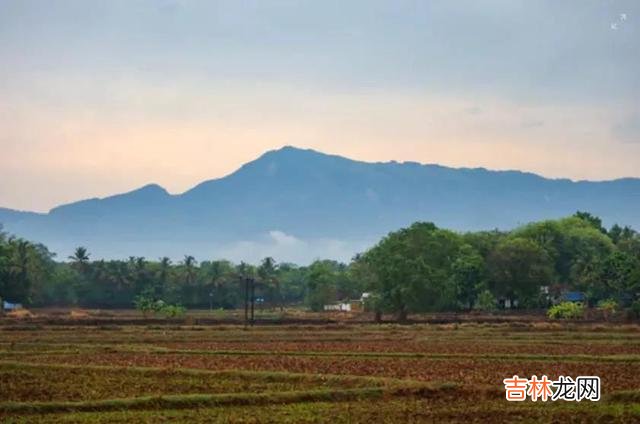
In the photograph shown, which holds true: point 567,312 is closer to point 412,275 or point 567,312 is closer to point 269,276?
point 412,275

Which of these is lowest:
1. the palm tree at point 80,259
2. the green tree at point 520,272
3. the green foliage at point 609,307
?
the green foliage at point 609,307

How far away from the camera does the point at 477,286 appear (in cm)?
10300

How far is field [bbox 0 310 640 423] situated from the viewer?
24.0m

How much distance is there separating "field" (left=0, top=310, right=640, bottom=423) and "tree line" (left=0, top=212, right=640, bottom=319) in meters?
31.5

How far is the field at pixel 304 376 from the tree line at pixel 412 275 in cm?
3148

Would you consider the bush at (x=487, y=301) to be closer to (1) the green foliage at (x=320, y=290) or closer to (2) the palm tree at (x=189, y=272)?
(1) the green foliage at (x=320, y=290)

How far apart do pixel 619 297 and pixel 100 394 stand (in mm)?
79089

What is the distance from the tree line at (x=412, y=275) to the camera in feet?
296

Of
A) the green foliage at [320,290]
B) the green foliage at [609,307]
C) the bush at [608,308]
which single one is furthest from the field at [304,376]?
the green foliage at [320,290]

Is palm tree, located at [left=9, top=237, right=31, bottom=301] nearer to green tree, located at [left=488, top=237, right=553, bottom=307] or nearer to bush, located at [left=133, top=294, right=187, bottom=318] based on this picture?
bush, located at [left=133, top=294, right=187, bottom=318]

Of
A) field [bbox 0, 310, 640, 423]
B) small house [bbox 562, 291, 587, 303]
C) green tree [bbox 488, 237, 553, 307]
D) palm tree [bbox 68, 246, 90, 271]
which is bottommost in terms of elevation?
field [bbox 0, 310, 640, 423]

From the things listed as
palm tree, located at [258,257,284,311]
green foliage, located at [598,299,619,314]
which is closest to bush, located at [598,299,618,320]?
green foliage, located at [598,299,619,314]

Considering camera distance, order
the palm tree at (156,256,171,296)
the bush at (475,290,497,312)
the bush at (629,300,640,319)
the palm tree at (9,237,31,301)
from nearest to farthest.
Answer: the bush at (629,300,640,319)
the bush at (475,290,497,312)
the palm tree at (9,237,31,301)
the palm tree at (156,256,171,296)

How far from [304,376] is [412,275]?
189 feet
